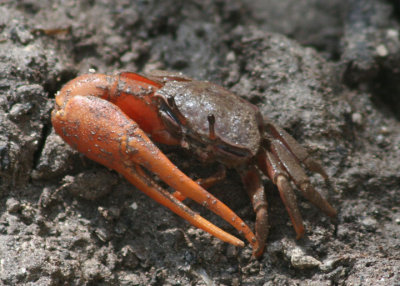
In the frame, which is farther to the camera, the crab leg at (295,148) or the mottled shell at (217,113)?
the crab leg at (295,148)

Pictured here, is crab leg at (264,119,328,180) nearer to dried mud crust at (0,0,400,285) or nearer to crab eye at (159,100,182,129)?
dried mud crust at (0,0,400,285)

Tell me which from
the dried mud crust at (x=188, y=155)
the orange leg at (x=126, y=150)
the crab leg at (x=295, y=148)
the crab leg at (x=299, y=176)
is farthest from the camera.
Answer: the crab leg at (x=295, y=148)

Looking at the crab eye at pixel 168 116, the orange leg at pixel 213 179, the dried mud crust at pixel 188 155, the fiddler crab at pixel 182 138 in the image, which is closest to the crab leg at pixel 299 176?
the fiddler crab at pixel 182 138

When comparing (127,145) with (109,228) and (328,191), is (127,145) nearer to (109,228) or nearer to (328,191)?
(109,228)

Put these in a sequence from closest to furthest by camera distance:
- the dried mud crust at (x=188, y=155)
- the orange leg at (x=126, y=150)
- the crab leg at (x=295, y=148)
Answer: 1. the orange leg at (x=126, y=150)
2. the dried mud crust at (x=188, y=155)
3. the crab leg at (x=295, y=148)

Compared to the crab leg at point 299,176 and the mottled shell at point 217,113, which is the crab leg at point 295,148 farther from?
A: the mottled shell at point 217,113

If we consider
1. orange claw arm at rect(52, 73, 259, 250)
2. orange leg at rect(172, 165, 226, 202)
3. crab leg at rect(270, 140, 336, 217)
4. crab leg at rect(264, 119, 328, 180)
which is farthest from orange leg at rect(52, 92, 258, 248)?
crab leg at rect(264, 119, 328, 180)

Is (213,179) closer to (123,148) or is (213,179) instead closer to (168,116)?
(168,116)
